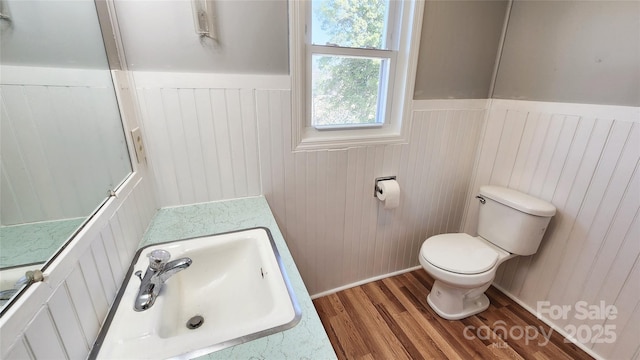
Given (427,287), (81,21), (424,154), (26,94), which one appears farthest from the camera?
(427,287)

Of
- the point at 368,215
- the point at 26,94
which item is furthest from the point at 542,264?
the point at 26,94

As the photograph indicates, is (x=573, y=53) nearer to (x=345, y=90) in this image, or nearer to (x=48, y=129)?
(x=345, y=90)

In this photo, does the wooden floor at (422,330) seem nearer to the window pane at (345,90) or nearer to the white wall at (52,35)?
the window pane at (345,90)

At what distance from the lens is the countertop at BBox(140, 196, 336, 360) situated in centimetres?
59

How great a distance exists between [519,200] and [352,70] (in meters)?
1.20

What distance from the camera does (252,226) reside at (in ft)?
3.68

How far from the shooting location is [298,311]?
688mm

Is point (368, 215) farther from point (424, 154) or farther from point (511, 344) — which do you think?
point (511, 344)

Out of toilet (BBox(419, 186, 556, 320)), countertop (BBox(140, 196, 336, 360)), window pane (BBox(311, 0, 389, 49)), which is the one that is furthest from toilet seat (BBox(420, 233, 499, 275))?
window pane (BBox(311, 0, 389, 49))

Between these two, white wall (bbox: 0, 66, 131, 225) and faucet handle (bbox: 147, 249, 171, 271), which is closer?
white wall (bbox: 0, 66, 131, 225)

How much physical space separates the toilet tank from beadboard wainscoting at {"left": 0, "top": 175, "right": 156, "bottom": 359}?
73.4 inches

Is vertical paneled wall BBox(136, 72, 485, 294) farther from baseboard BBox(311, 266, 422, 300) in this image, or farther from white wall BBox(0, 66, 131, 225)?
white wall BBox(0, 66, 131, 225)

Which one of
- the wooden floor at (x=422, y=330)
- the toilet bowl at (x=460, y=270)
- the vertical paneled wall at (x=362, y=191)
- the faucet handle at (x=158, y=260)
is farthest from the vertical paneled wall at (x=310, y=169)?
the faucet handle at (x=158, y=260)

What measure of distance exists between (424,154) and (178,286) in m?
1.50
